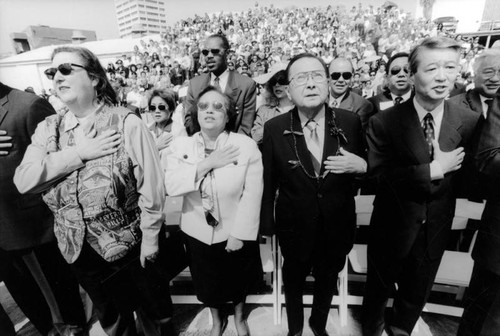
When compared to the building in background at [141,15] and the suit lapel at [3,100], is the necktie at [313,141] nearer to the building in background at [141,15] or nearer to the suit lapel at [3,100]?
the building in background at [141,15]

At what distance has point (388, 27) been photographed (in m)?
14.1

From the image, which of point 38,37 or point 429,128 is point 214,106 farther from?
point 38,37

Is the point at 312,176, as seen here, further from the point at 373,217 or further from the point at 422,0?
the point at 422,0

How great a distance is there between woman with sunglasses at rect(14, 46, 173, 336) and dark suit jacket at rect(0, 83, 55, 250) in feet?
0.92

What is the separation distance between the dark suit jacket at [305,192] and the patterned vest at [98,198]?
1.00 meters

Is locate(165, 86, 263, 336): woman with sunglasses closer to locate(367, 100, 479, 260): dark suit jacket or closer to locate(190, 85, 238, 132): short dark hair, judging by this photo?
locate(190, 85, 238, 132): short dark hair

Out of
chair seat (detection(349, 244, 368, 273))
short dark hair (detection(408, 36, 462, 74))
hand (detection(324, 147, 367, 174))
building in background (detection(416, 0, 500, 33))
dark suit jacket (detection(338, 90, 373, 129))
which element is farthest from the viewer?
dark suit jacket (detection(338, 90, 373, 129))

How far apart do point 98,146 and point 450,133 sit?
7.39 feet

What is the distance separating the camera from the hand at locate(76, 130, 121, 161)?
64.1 inches

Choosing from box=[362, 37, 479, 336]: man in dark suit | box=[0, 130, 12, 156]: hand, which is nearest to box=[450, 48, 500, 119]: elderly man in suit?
box=[362, 37, 479, 336]: man in dark suit

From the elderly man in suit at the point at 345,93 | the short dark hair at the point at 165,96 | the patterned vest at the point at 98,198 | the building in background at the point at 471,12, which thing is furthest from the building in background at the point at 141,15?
the building in background at the point at 471,12

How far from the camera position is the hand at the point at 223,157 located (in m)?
1.91

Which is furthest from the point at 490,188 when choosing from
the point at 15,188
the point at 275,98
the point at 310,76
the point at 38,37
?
the point at 38,37

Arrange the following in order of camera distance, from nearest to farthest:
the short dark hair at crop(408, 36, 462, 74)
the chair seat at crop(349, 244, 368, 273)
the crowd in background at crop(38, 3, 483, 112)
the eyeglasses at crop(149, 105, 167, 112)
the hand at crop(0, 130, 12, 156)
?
the short dark hair at crop(408, 36, 462, 74) < the hand at crop(0, 130, 12, 156) < the chair seat at crop(349, 244, 368, 273) < the eyeglasses at crop(149, 105, 167, 112) < the crowd in background at crop(38, 3, 483, 112)
